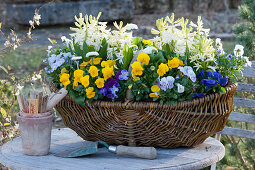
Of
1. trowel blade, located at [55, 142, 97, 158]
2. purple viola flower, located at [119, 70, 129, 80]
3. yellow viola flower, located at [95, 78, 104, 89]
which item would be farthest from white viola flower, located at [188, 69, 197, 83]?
trowel blade, located at [55, 142, 97, 158]

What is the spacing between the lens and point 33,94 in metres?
1.86

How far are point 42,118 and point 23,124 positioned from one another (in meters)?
0.09

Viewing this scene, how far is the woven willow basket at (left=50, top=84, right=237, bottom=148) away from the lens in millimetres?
1802

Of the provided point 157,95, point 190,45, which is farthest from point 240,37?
point 157,95

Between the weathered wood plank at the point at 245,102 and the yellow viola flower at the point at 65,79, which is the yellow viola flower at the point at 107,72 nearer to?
the yellow viola flower at the point at 65,79

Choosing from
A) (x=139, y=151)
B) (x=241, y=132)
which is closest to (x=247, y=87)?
(x=241, y=132)

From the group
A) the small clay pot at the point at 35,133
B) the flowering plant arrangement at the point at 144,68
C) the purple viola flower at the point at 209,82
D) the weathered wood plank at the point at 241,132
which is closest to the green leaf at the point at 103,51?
the flowering plant arrangement at the point at 144,68

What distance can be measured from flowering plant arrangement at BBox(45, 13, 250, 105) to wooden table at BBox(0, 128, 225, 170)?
0.25 meters

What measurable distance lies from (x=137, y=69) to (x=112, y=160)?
400 millimetres

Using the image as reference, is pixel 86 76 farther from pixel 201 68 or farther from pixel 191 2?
pixel 191 2

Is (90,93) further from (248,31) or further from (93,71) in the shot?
(248,31)

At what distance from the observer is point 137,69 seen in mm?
1770

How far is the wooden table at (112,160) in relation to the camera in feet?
5.74

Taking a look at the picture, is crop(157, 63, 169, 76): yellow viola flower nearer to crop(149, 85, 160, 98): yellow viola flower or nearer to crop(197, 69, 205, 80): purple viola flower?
crop(149, 85, 160, 98): yellow viola flower
